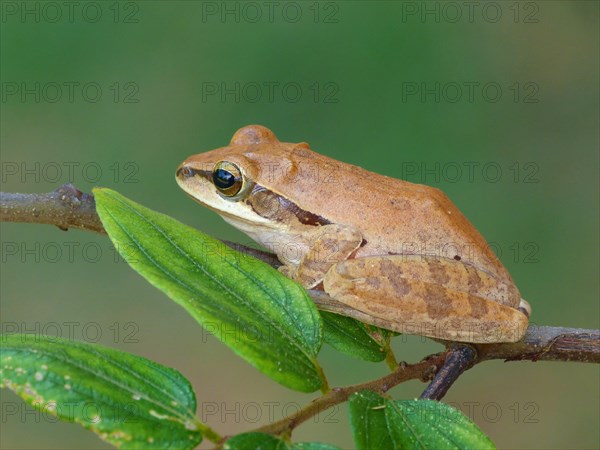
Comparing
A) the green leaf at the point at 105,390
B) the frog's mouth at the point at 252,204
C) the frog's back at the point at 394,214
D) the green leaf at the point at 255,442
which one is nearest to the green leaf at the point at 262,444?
the green leaf at the point at 255,442

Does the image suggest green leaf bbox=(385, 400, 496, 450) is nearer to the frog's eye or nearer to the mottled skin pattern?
the mottled skin pattern

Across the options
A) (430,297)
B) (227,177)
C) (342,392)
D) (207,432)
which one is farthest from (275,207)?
(207,432)

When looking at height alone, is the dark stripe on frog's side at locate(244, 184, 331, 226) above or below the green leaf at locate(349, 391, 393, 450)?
above

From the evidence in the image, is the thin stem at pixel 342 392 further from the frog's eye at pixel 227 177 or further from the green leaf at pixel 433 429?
the frog's eye at pixel 227 177

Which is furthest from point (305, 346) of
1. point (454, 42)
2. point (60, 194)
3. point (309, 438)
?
point (454, 42)

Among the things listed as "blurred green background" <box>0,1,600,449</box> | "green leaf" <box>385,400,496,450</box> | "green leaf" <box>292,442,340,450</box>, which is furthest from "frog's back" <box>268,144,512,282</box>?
"blurred green background" <box>0,1,600,449</box>

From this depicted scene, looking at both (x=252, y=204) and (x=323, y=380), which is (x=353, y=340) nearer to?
(x=323, y=380)
